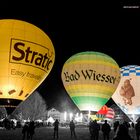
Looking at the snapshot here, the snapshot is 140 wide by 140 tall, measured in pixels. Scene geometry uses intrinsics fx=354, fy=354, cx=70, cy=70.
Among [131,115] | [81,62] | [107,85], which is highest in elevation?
[81,62]

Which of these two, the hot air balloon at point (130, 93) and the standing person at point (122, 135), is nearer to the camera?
the standing person at point (122, 135)

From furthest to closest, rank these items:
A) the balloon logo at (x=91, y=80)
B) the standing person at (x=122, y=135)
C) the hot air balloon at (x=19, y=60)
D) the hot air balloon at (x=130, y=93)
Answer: the hot air balloon at (x=130, y=93) → the balloon logo at (x=91, y=80) → the hot air balloon at (x=19, y=60) → the standing person at (x=122, y=135)

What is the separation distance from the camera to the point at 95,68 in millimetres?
32875

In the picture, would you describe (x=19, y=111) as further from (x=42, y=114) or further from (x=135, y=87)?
(x=135, y=87)

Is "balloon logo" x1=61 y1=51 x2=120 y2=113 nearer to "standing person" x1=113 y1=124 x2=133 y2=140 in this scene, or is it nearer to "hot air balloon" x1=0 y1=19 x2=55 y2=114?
"hot air balloon" x1=0 y1=19 x2=55 y2=114

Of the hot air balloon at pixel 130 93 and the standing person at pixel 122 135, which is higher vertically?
the hot air balloon at pixel 130 93

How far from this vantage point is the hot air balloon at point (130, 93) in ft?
131

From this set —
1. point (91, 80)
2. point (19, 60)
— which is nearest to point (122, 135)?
point (19, 60)

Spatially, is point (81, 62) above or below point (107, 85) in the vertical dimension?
above

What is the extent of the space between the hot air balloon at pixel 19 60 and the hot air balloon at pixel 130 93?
18811mm

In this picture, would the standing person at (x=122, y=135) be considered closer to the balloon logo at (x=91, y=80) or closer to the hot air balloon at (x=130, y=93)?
the balloon logo at (x=91, y=80)

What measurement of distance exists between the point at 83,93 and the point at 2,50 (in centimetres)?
1274

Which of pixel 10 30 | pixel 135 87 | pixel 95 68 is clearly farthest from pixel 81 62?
pixel 10 30

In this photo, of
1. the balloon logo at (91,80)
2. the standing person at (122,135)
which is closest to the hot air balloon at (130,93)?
the balloon logo at (91,80)
